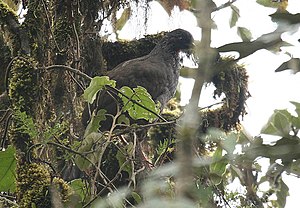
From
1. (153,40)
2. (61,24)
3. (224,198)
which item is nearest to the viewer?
(224,198)

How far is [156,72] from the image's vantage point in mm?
3430

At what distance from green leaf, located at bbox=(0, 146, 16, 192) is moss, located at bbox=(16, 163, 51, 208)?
0.07 ft

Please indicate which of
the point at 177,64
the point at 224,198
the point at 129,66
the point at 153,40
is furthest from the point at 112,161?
the point at 224,198

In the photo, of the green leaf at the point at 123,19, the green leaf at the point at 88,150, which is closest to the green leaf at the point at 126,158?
the green leaf at the point at 88,150

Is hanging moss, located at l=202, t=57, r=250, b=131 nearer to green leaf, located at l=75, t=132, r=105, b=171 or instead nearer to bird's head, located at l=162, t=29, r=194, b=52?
bird's head, located at l=162, t=29, r=194, b=52

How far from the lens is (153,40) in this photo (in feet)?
13.4

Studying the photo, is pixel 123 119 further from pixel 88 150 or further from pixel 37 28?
pixel 37 28

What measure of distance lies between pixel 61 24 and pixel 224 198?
1.15 metres

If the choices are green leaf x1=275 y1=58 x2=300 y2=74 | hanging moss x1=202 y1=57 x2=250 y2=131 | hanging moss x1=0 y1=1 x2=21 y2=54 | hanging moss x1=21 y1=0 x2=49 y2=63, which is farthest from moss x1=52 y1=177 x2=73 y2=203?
hanging moss x1=202 y1=57 x2=250 y2=131

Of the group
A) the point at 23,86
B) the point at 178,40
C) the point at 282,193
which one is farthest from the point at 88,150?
the point at 178,40

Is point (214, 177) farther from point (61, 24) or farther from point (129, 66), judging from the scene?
point (129, 66)

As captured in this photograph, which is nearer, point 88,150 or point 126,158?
point 88,150

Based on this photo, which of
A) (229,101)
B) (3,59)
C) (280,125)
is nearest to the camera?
(280,125)

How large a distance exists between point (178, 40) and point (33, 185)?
2.16 m
